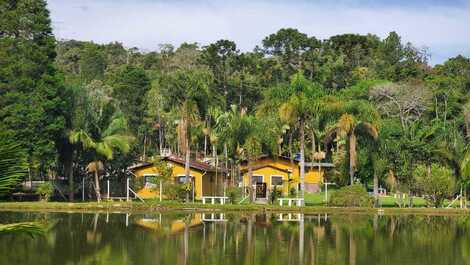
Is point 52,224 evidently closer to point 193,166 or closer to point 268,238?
point 268,238

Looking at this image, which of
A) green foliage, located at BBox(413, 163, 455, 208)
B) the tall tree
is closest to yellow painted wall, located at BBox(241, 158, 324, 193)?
green foliage, located at BBox(413, 163, 455, 208)

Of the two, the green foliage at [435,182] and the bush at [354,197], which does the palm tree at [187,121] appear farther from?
the green foliage at [435,182]

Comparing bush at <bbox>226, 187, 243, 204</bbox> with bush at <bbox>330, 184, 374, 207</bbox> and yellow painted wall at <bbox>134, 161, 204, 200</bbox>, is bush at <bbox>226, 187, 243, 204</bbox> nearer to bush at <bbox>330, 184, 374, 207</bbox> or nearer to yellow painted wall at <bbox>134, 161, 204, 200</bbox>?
yellow painted wall at <bbox>134, 161, 204, 200</bbox>

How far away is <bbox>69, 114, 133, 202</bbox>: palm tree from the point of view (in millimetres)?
55188

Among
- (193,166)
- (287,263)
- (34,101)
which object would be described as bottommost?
(287,263)

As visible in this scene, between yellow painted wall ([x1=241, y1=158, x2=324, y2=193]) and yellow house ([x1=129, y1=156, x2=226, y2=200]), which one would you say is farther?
yellow painted wall ([x1=241, y1=158, x2=324, y2=193])

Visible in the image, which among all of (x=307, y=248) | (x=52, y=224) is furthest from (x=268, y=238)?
(x=52, y=224)

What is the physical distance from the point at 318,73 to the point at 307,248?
198 feet

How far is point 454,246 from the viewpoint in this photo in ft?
98.7

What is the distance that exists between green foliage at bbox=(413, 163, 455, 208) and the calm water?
5.30 m

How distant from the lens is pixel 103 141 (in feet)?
187

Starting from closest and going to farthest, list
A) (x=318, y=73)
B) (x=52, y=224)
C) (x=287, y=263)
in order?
(x=287, y=263), (x=52, y=224), (x=318, y=73)

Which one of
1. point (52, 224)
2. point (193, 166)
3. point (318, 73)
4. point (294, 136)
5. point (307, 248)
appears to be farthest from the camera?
point (318, 73)

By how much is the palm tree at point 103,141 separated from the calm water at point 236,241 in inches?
453
